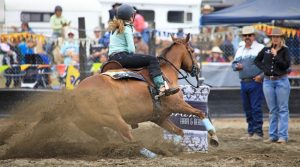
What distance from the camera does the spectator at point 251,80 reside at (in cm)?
1352

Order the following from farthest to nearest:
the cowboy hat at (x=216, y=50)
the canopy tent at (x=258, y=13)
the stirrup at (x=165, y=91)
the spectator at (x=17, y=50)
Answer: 1. the canopy tent at (x=258, y=13)
2. the cowboy hat at (x=216, y=50)
3. the spectator at (x=17, y=50)
4. the stirrup at (x=165, y=91)

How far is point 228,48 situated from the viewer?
61.4ft

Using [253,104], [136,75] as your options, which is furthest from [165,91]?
[253,104]

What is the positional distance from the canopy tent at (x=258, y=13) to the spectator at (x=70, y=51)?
153 inches

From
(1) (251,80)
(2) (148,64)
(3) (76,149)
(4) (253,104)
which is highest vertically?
(2) (148,64)

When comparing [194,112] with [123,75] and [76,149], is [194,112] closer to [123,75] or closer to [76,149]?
[123,75]

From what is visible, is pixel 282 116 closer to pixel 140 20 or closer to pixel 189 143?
pixel 189 143

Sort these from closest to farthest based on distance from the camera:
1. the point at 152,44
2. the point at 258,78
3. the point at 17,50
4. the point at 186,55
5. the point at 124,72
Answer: the point at 124,72, the point at 186,55, the point at 258,78, the point at 152,44, the point at 17,50

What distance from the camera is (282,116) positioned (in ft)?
42.3

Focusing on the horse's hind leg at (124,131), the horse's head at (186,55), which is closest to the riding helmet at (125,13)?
the horse's head at (186,55)

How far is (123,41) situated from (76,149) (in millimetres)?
1763

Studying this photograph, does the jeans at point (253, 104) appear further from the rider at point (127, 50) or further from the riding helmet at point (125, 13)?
the riding helmet at point (125, 13)

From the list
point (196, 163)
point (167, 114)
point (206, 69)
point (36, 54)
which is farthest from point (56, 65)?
point (196, 163)

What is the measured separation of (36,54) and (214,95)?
4.39 meters
